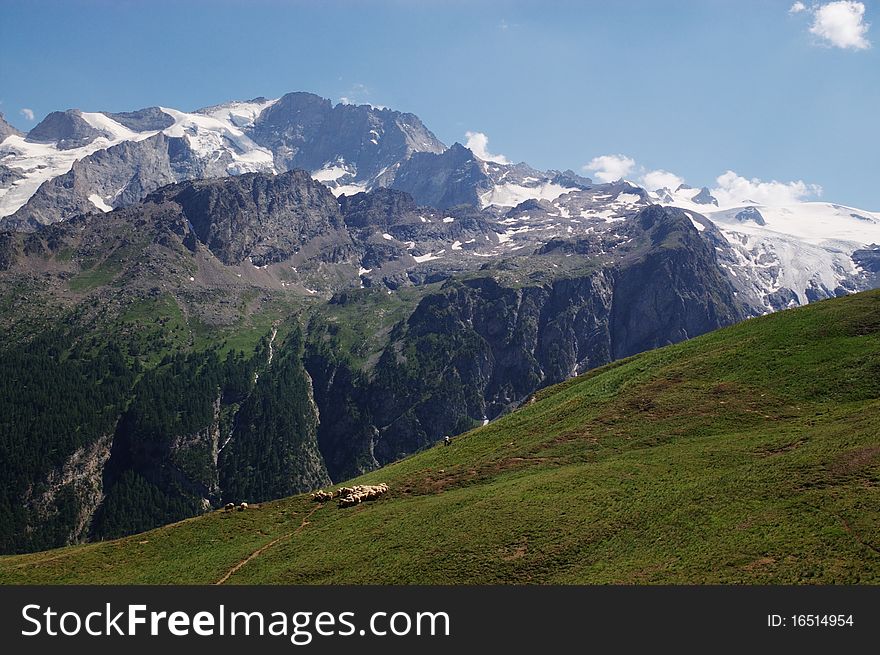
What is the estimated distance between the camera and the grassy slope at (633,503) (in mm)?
45750

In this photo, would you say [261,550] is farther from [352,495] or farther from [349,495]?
[349,495]

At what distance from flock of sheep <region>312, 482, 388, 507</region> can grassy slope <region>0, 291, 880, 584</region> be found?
190 centimetres

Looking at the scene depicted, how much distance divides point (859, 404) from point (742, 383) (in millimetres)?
14503

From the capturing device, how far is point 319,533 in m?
64.6

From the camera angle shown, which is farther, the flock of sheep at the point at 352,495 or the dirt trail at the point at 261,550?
the flock of sheep at the point at 352,495

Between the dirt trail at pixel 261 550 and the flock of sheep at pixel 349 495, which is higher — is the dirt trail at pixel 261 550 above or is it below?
below

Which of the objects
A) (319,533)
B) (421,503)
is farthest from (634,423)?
(319,533)

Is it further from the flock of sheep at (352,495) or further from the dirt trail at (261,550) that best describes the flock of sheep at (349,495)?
the dirt trail at (261,550)

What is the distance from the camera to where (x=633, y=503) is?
184 ft

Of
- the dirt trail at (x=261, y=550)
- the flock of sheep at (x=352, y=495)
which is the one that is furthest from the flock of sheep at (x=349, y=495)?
the dirt trail at (x=261, y=550)

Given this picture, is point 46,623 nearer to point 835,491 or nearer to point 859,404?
point 835,491

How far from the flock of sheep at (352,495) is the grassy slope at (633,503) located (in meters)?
1.90

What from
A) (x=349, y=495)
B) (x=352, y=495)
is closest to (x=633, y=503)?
(x=352, y=495)

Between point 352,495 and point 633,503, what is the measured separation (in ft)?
114
